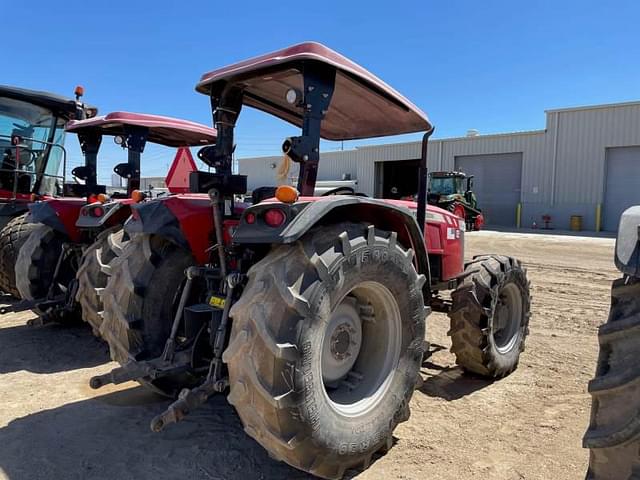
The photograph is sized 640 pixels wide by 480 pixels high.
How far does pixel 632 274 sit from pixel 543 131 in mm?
26048

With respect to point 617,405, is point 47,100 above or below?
above

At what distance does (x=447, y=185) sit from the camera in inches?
903

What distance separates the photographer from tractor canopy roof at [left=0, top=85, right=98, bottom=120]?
23.2ft

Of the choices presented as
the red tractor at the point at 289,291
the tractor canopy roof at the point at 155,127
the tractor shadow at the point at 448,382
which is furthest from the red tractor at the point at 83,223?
the tractor shadow at the point at 448,382

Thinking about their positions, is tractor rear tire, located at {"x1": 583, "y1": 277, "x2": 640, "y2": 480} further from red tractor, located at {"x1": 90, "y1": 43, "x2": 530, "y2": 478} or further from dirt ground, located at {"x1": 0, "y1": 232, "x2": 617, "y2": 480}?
dirt ground, located at {"x1": 0, "y1": 232, "x2": 617, "y2": 480}

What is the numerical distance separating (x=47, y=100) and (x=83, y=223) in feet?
12.2

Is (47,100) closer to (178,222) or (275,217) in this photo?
(178,222)

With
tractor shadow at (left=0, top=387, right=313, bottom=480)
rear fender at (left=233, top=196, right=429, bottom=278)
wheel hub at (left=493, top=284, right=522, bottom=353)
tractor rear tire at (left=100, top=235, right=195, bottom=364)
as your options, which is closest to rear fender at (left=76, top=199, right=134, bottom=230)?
tractor rear tire at (left=100, top=235, right=195, bottom=364)

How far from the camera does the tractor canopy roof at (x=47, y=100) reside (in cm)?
709

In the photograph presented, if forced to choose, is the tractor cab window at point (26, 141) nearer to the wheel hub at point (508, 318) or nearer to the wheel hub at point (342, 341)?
the wheel hub at point (342, 341)

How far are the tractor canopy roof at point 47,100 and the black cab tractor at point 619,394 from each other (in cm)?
759

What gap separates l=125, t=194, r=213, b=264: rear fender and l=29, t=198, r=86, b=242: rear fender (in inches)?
93.1

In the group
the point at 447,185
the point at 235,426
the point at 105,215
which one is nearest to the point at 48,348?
the point at 105,215

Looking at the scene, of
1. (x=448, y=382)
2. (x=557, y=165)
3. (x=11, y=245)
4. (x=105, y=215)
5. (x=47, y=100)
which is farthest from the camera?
(x=557, y=165)
